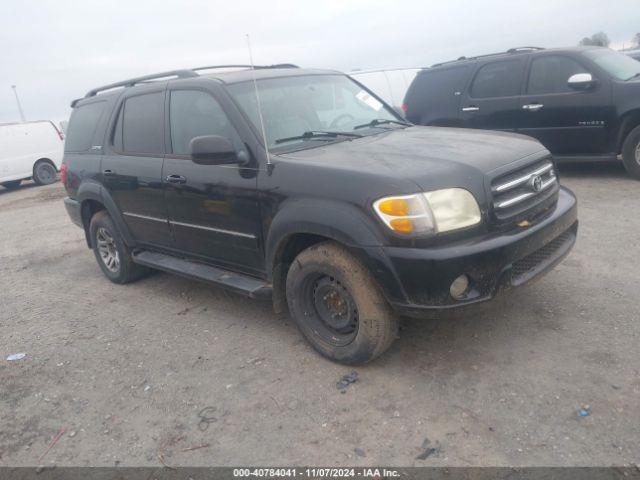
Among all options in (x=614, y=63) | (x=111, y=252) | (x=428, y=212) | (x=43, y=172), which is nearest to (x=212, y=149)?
(x=428, y=212)

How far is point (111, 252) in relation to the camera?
5.49 meters

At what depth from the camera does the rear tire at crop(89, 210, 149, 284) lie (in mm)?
5193

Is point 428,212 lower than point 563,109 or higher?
higher

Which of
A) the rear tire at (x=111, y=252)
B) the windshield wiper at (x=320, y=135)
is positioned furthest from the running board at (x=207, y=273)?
the windshield wiper at (x=320, y=135)

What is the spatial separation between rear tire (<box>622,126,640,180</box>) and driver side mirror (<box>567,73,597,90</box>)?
0.81 metres

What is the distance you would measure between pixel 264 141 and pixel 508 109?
538 cm

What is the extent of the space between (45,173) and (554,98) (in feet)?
45.9

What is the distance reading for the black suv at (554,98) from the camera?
6.80 meters

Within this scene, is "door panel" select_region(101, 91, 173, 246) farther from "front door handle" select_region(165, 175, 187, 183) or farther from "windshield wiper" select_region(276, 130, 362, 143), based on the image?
"windshield wiper" select_region(276, 130, 362, 143)

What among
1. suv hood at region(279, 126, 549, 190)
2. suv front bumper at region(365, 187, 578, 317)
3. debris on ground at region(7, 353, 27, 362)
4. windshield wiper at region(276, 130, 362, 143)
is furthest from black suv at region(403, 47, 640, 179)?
debris on ground at region(7, 353, 27, 362)

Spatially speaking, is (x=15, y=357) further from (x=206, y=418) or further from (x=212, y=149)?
(x=212, y=149)

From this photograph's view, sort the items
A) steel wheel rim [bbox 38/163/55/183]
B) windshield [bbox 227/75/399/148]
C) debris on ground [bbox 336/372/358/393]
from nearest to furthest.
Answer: debris on ground [bbox 336/372/358/393] < windshield [bbox 227/75/399/148] < steel wheel rim [bbox 38/163/55/183]

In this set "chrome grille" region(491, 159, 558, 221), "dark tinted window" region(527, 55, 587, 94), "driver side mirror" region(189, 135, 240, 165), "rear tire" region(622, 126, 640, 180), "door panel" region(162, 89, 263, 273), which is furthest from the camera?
"dark tinted window" region(527, 55, 587, 94)

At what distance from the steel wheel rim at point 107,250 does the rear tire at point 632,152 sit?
6.34 m
